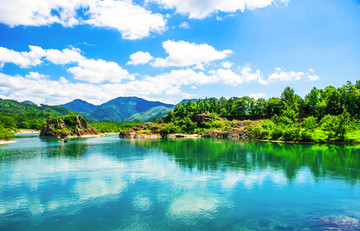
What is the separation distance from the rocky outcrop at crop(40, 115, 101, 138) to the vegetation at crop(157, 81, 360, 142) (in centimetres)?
5819

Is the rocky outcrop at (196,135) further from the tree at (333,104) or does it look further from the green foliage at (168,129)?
the tree at (333,104)

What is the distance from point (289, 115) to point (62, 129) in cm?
13746

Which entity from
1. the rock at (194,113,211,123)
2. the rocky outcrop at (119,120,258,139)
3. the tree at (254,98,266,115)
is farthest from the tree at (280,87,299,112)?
the rock at (194,113,211,123)

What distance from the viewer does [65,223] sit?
16.6 meters

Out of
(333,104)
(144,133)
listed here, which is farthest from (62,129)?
(333,104)

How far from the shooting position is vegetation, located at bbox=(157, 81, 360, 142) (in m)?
73.8

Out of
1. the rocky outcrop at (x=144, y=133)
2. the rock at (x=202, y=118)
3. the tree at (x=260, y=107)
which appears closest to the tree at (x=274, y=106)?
the tree at (x=260, y=107)

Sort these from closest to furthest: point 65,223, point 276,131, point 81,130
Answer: point 65,223
point 276,131
point 81,130

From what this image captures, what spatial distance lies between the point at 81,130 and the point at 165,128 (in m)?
60.2

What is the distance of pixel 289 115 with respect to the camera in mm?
109188

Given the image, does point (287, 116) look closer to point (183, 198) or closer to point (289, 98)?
point (289, 98)

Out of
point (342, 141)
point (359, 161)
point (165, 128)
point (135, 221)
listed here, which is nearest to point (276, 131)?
point (342, 141)

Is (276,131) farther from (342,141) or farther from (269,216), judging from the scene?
(269,216)

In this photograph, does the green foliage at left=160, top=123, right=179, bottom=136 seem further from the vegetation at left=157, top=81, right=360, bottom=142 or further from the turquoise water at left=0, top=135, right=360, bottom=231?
the turquoise water at left=0, top=135, right=360, bottom=231
